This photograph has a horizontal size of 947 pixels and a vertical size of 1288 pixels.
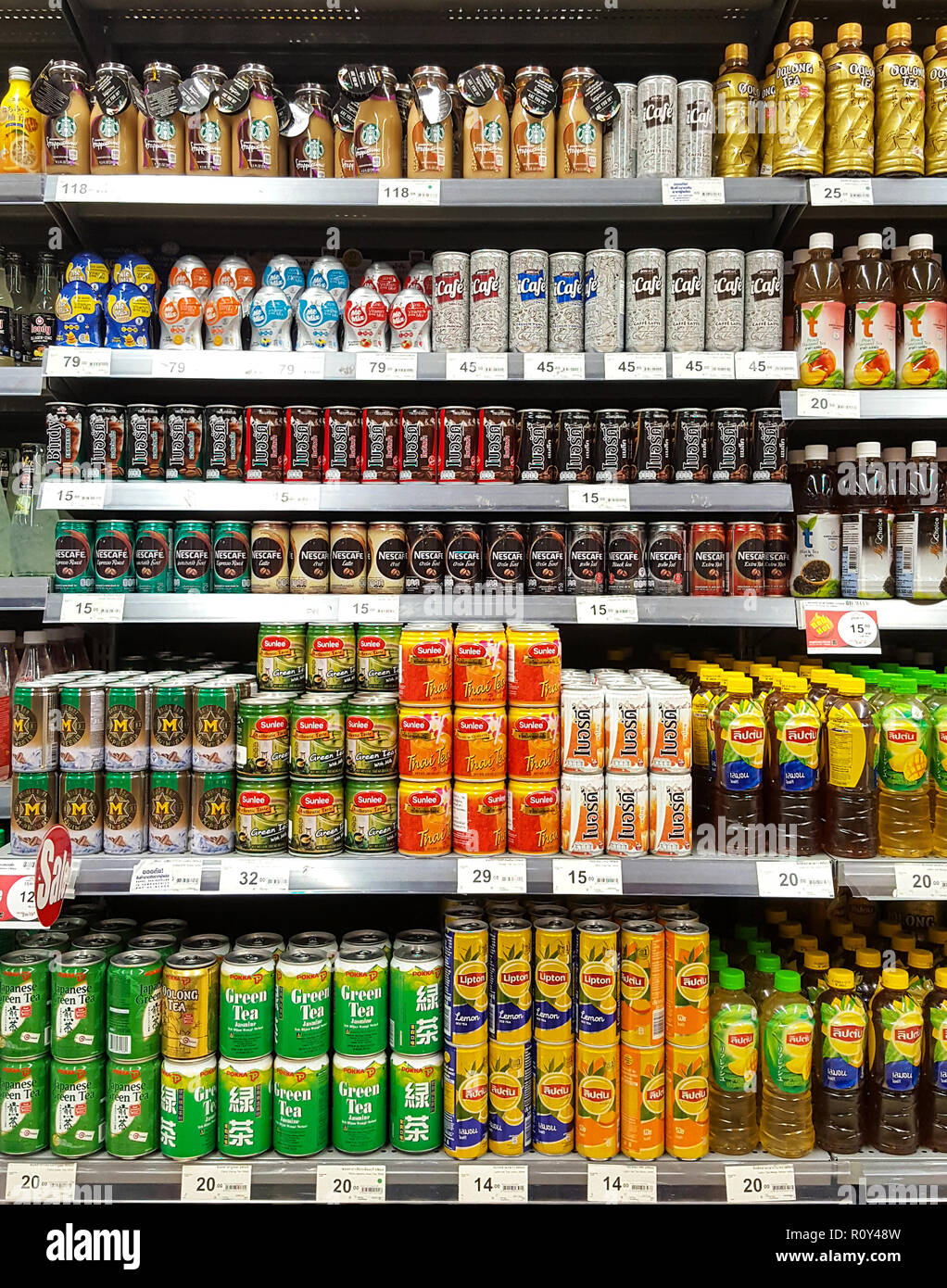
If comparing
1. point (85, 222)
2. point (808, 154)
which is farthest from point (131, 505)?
point (808, 154)

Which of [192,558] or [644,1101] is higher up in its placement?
[192,558]

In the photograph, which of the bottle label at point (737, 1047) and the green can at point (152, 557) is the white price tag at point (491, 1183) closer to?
the bottle label at point (737, 1047)

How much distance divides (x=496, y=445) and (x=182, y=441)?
741 millimetres

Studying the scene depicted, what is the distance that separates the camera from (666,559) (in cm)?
191

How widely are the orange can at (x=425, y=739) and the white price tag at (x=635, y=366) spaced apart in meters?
0.87

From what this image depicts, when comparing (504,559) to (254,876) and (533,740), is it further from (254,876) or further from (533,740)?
(254,876)

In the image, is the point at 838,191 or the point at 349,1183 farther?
the point at 838,191

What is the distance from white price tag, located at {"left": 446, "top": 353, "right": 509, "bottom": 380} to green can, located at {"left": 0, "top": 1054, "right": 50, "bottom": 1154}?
5.52 feet

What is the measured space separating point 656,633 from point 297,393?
49.7 inches

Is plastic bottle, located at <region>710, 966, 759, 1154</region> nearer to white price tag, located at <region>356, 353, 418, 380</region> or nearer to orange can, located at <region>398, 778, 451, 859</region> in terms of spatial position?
orange can, located at <region>398, 778, 451, 859</region>

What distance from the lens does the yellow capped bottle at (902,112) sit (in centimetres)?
192

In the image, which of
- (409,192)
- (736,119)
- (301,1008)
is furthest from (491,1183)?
(736,119)

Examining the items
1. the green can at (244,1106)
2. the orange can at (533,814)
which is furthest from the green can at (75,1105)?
the orange can at (533,814)

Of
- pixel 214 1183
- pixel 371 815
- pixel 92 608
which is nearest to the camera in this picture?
pixel 214 1183
